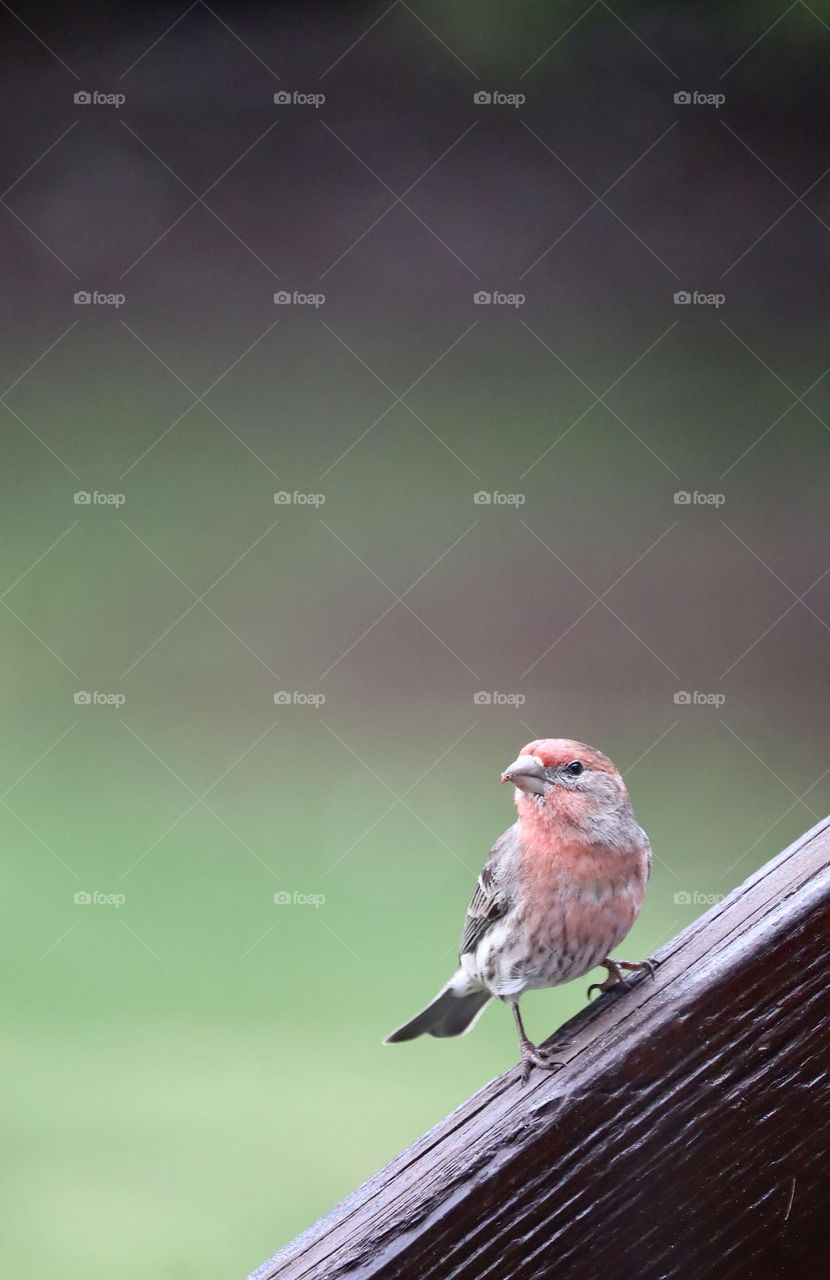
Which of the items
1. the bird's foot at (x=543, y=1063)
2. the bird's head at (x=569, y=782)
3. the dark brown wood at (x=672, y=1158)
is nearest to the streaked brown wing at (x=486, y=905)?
the bird's head at (x=569, y=782)

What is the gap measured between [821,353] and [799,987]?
11.4ft

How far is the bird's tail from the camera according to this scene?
120 cm

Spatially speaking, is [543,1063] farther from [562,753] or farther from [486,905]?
[486,905]

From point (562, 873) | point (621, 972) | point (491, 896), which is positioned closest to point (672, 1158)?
point (621, 972)

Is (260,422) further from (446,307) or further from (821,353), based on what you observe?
(821,353)

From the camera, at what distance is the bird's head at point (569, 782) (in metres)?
0.97

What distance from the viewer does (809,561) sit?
345cm

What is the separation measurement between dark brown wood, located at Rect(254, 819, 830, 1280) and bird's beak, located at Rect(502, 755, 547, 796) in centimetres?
52

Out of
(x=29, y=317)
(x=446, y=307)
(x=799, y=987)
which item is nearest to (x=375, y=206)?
(x=446, y=307)

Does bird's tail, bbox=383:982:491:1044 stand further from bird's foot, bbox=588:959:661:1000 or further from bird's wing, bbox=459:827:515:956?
bird's foot, bbox=588:959:661:1000

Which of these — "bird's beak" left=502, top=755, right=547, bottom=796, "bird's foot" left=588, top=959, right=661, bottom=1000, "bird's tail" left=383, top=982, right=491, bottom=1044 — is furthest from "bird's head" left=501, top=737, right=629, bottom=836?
"bird's tail" left=383, top=982, right=491, bottom=1044

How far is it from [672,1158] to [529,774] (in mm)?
580

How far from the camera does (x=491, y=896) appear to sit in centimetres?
115

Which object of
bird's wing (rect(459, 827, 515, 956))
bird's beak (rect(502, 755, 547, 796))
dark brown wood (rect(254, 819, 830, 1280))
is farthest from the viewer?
bird's wing (rect(459, 827, 515, 956))
